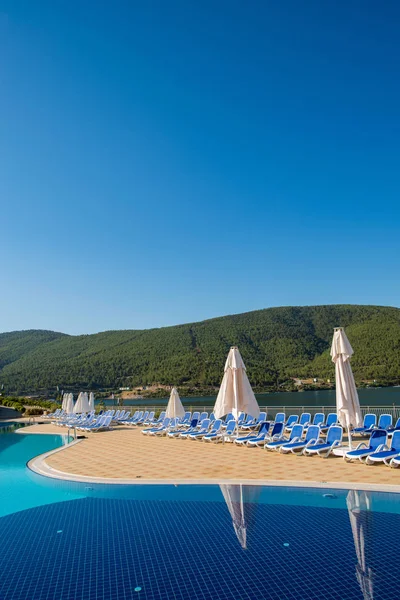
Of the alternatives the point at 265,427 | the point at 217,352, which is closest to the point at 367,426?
the point at 265,427

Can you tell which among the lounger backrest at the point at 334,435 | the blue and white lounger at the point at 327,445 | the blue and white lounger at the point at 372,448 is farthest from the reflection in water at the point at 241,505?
the lounger backrest at the point at 334,435

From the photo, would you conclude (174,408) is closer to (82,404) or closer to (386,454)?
(82,404)

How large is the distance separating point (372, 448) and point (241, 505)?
3628 millimetres

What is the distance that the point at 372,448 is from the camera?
855cm

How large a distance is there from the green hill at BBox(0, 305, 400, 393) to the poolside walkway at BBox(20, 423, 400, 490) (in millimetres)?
47960

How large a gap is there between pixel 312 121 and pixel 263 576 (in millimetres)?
16461

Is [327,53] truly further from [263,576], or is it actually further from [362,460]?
[263,576]

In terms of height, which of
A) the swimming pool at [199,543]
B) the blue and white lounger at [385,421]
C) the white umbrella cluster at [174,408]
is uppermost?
the white umbrella cluster at [174,408]

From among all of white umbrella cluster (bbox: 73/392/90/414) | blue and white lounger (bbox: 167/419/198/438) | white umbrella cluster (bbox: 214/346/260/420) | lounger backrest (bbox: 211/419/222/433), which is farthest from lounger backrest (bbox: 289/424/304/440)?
white umbrella cluster (bbox: 73/392/90/414)

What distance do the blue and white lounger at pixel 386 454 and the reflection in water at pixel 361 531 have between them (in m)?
1.77

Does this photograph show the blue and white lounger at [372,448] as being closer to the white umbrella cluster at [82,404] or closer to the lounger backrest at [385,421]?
the lounger backrest at [385,421]

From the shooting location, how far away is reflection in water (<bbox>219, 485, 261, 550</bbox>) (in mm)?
5479

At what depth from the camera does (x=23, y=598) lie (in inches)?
156

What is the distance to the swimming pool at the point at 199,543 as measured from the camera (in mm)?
3971
